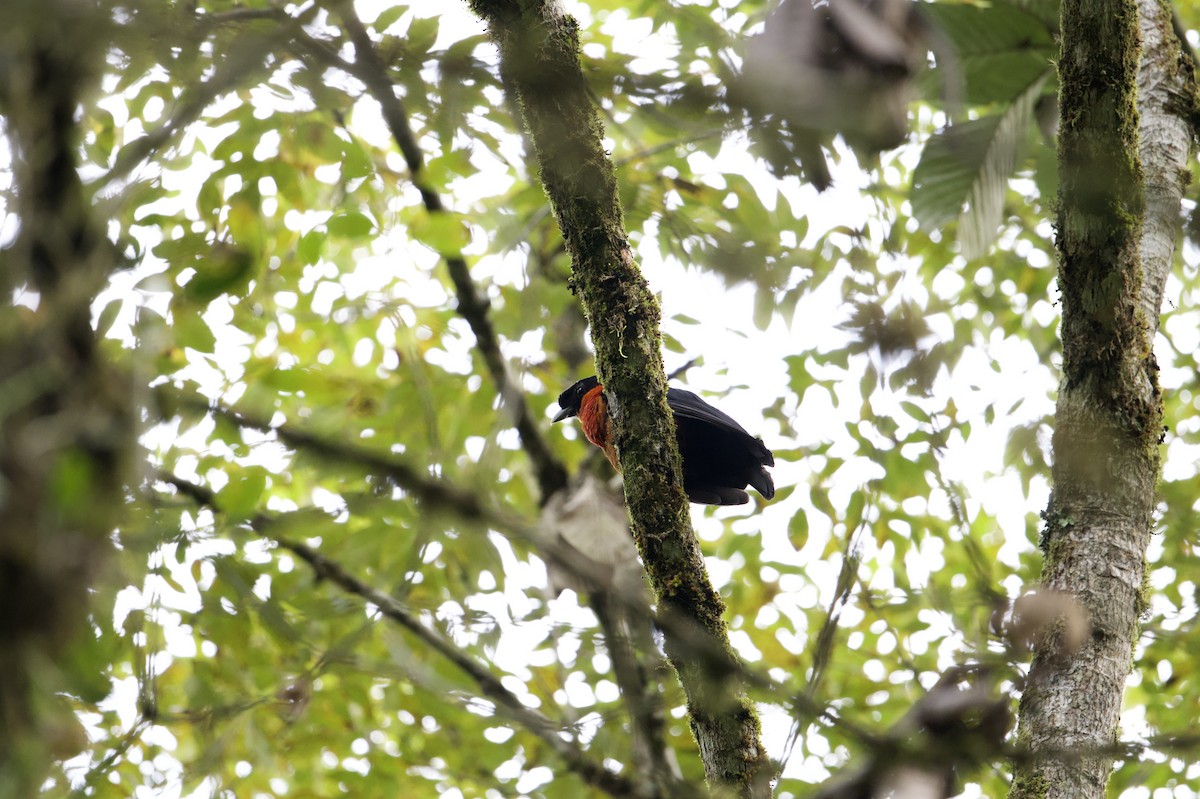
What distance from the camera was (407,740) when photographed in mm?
5941

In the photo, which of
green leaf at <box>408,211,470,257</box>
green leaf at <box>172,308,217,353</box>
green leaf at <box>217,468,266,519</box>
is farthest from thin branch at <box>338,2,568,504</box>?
green leaf at <box>217,468,266,519</box>

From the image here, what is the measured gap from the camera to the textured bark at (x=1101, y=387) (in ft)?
7.76

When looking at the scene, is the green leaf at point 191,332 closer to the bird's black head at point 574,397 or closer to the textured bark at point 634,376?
the textured bark at point 634,376

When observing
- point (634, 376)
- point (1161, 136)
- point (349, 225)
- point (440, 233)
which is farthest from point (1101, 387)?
point (349, 225)

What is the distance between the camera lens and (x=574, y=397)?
513cm

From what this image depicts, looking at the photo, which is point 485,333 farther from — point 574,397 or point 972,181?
point 972,181

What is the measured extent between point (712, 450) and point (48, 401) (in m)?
3.92

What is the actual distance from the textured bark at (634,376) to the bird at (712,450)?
1.89 metres

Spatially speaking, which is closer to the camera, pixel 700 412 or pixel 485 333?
pixel 700 412

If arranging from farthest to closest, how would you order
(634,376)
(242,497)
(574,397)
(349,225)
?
(574,397) < (349,225) < (634,376) < (242,497)

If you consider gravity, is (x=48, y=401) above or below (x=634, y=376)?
below

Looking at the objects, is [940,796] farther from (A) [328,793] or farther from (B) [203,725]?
(A) [328,793]

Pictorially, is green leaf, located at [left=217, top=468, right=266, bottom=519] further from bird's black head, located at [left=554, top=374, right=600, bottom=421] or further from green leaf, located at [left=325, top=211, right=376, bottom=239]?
bird's black head, located at [left=554, top=374, right=600, bottom=421]

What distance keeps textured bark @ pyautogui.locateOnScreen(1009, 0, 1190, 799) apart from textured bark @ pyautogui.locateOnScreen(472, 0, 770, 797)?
75 centimetres
